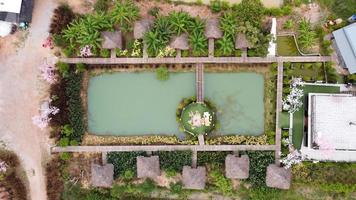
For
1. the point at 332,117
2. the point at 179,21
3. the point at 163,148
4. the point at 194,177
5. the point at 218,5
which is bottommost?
the point at 194,177

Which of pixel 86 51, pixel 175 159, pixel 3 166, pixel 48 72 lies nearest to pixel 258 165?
pixel 175 159

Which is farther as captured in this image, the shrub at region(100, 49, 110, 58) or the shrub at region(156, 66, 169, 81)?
the shrub at region(156, 66, 169, 81)

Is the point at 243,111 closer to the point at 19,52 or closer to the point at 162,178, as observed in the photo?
the point at 162,178

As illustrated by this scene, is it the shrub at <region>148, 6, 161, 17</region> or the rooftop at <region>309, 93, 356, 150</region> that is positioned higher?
the shrub at <region>148, 6, 161, 17</region>

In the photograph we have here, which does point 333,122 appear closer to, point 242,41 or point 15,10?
point 242,41

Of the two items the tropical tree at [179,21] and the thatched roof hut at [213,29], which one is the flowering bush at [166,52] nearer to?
the tropical tree at [179,21]

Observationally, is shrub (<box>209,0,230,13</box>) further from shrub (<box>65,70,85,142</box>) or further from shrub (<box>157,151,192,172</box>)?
shrub (<box>65,70,85,142</box>)

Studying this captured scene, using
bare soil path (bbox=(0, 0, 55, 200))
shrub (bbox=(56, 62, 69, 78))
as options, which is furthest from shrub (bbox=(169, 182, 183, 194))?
shrub (bbox=(56, 62, 69, 78))
